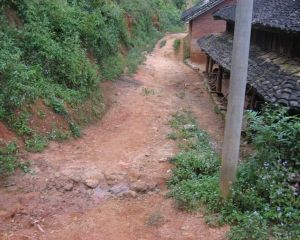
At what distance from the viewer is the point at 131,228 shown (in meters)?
6.37

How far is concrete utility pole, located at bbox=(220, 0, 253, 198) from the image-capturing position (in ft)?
18.9

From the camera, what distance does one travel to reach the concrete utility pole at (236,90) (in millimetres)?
5770

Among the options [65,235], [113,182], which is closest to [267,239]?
[65,235]

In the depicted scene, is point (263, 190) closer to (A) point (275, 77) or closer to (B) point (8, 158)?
(A) point (275, 77)

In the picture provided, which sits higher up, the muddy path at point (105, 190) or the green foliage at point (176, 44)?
the muddy path at point (105, 190)

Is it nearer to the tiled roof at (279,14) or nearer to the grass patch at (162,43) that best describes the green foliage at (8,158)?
the tiled roof at (279,14)

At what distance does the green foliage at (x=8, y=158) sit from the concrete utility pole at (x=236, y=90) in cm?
421

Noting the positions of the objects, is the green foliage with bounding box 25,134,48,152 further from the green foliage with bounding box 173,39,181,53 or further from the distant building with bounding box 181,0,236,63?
the green foliage with bounding box 173,39,181,53

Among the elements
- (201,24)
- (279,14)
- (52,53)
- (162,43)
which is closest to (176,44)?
(162,43)

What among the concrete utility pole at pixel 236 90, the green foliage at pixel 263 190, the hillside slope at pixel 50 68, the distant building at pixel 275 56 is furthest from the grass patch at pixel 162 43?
the concrete utility pole at pixel 236 90

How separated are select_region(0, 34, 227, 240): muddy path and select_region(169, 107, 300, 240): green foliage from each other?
1.13 feet

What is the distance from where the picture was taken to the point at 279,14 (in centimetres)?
1015

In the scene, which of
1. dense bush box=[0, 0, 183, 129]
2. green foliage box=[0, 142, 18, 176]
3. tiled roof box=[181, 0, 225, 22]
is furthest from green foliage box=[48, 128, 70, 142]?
tiled roof box=[181, 0, 225, 22]

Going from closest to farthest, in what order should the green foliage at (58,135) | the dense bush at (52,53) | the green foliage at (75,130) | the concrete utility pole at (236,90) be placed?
1. the concrete utility pole at (236,90)
2. the dense bush at (52,53)
3. the green foliage at (58,135)
4. the green foliage at (75,130)
